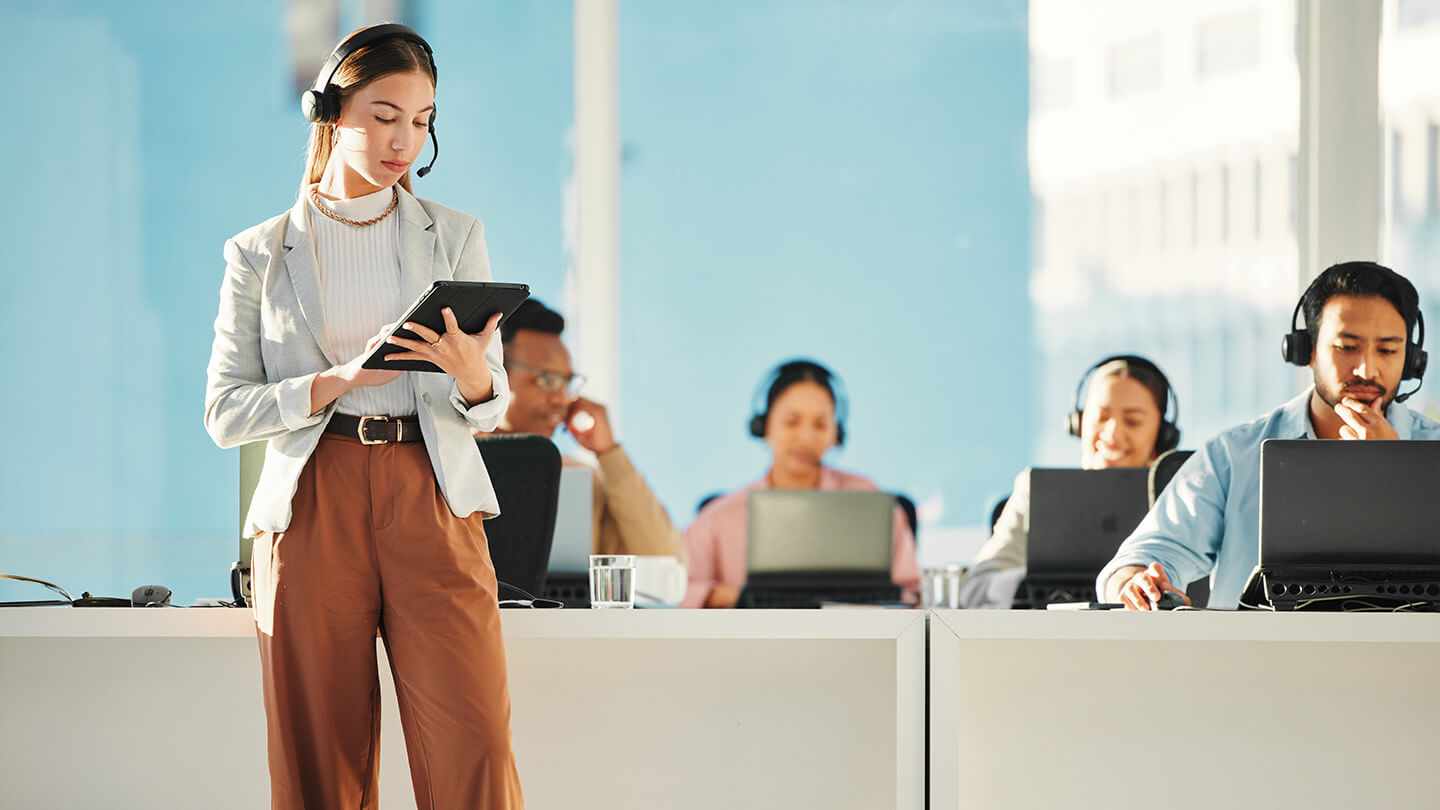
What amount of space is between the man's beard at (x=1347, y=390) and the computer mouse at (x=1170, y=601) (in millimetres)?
767

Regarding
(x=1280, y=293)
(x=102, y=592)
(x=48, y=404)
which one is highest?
(x=1280, y=293)

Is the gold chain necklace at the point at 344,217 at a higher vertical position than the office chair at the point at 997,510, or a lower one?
higher

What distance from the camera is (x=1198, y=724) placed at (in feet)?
6.10

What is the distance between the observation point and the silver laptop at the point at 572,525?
2.64 m

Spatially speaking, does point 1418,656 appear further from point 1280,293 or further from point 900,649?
point 1280,293

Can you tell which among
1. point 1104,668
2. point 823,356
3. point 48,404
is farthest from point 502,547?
point 48,404

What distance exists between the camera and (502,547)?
239 cm

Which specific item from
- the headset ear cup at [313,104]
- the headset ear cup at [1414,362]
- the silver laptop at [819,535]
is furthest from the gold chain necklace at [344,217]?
the headset ear cup at [1414,362]

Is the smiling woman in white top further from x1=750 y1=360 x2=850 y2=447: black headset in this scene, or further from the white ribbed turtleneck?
the white ribbed turtleneck

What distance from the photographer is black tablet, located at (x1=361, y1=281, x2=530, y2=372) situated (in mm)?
1323

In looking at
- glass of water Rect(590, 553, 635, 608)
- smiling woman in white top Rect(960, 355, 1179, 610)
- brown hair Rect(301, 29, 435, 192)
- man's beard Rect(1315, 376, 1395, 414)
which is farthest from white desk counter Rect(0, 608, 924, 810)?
smiling woman in white top Rect(960, 355, 1179, 610)

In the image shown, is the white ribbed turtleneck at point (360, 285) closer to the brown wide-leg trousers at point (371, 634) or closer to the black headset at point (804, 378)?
the brown wide-leg trousers at point (371, 634)

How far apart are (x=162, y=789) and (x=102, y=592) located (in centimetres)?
360

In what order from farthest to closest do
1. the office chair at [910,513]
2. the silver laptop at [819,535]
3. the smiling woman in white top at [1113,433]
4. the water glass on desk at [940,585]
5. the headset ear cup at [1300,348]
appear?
the office chair at [910,513] < the smiling woman in white top at [1113,433] < the silver laptop at [819,535] < the water glass on desk at [940,585] < the headset ear cup at [1300,348]
